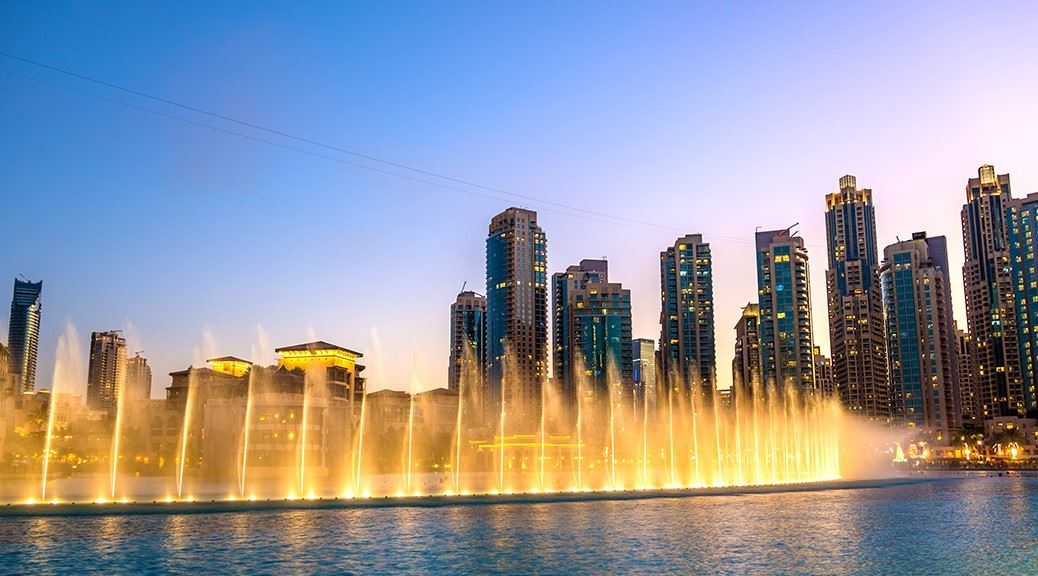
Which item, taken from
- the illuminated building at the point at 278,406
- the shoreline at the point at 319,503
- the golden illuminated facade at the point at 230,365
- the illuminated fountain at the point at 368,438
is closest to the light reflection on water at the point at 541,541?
the shoreline at the point at 319,503

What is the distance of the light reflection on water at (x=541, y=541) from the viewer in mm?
35531

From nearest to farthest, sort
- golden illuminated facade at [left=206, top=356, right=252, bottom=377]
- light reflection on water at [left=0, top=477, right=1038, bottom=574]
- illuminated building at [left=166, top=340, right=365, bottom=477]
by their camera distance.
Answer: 1. light reflection on water at [left=0, top=477, right=1038, bottom=574]
2. illuminated building at [left=166, top=340, right=365, bottom=477]
3. golden illuminated facade at [left=206, top=356, right=252, bottom=377]

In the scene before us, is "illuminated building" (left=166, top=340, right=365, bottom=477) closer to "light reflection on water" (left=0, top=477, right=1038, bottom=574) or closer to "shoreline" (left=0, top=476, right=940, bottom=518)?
"shoreline" (left=0, top=476, right=940, bottom=518)

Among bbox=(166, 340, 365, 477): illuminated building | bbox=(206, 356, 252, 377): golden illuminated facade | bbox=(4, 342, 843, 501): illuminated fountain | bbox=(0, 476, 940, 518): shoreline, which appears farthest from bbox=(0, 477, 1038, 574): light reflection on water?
bbox=(206, 356, 252, 377): golden illuminated facade

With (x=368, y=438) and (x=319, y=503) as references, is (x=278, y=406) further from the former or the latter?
(x=319, y=503)

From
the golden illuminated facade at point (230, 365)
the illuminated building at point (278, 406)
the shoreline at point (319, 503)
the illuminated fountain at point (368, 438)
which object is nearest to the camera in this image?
the shoreline at point (319, 503)

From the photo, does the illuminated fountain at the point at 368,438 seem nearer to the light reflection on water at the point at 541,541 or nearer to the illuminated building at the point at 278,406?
the illuminated building at the point at 278,406

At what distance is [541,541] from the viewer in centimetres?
4278

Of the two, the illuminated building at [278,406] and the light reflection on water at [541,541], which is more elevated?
the illuminated building at [278,406]

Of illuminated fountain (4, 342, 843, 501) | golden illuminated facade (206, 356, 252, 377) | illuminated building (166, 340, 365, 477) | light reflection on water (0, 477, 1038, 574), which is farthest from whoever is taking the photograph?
golden illuminated facade (206, 356, 252, 377)

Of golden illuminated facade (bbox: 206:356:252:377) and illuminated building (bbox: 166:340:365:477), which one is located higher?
golden illuminated facade (bbox: 206:356:252:377)

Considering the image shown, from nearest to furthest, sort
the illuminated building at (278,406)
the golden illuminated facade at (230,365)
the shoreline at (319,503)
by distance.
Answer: the shoreline at (319,503) < the illuminated building at (278,406) < the golden illuminated facade at (230,365)

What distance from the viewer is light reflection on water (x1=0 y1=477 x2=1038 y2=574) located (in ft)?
117

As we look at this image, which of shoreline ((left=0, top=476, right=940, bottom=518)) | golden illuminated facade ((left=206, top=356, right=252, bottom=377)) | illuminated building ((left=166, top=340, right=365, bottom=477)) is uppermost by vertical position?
golden illuminated facade ((left=206, top=356, right=252, bottom=377))
